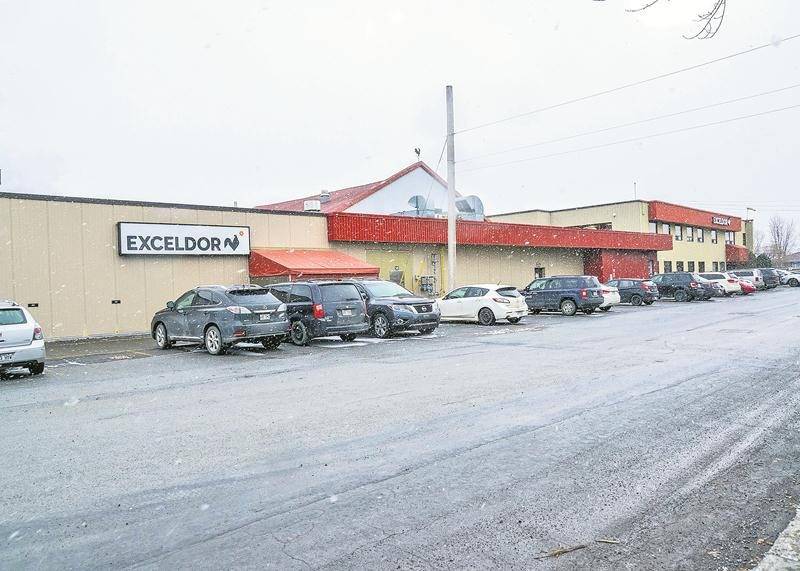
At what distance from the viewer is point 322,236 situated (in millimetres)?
27453

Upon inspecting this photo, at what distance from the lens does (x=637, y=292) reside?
112 feet

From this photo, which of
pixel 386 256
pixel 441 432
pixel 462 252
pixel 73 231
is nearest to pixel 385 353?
pixel 441 432

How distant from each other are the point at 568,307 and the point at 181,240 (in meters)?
16.0

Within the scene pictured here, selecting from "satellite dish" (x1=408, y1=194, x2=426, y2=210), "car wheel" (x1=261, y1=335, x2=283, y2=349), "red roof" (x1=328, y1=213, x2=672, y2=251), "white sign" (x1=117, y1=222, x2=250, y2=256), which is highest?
"satellite dish" (x1=408, y1=194, x2=426, y2=210)

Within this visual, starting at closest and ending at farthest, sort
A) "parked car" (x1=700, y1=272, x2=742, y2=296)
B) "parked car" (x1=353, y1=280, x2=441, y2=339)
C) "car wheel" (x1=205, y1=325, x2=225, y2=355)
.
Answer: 1. "car wheel" (x1=205, y1=325, x2=225, y2=355)
2. "parked car" (x1=353, y1=280, x2=441, y2=339)
3. "parked car" (x1=700, y1=272, x2=742, y2=296)

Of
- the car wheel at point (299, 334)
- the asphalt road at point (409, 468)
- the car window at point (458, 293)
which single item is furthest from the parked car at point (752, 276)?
the asphalt road at point (409, 468)

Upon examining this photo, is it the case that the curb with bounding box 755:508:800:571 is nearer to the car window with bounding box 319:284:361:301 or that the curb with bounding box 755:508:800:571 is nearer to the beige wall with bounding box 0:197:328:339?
the car window with bounding box 319:284:361:301

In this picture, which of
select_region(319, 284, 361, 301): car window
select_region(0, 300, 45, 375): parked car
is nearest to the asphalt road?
select_region(0, 300, 45, 375): parked car

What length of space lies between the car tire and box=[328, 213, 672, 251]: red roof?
11.2 meters

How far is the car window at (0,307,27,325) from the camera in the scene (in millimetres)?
12383

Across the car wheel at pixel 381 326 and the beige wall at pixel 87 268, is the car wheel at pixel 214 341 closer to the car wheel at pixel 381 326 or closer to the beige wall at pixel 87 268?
the car wheel at pixel 381 326

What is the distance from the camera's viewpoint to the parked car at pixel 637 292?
33938 mm

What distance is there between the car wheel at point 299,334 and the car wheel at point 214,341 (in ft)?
7.26

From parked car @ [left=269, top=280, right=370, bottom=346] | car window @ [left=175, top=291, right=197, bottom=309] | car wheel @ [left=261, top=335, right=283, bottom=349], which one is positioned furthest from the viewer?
parked car @ [left=269, top=280, right=370, bottom=346]
